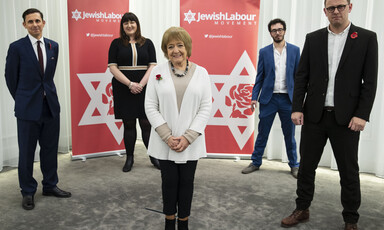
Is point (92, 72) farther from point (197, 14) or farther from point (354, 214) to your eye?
point (354, 214)

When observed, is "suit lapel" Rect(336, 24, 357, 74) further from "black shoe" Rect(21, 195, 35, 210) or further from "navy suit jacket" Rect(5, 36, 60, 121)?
"black shoe" Rect(21, 195, 35, 210)

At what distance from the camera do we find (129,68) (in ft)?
12.5

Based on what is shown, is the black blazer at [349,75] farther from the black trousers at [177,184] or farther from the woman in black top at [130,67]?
the woman in black top at [130,67]

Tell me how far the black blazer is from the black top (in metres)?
1.92

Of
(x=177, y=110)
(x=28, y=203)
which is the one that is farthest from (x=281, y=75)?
(x=28, y=203)

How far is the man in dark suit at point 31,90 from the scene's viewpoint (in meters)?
2.84

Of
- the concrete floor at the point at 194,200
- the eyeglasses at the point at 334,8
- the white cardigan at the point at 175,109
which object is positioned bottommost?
the concrete floor at the point at 194,200

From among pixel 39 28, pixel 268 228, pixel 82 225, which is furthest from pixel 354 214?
pixel 39 28

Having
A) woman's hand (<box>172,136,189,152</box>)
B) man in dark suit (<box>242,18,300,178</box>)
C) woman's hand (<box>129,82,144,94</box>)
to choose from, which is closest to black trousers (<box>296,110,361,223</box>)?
woman's hand (<box>172,136,189,152</box>)

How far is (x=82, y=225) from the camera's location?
262 centimetres

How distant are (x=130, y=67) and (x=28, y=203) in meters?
1.67

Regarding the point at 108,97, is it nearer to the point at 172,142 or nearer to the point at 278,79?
the point at 278,79

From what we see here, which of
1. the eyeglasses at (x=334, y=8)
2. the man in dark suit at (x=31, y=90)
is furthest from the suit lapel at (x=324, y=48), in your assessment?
the man in dark suit at (x=31, y=90)

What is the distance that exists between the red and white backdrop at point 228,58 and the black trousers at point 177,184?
2.12 metres
